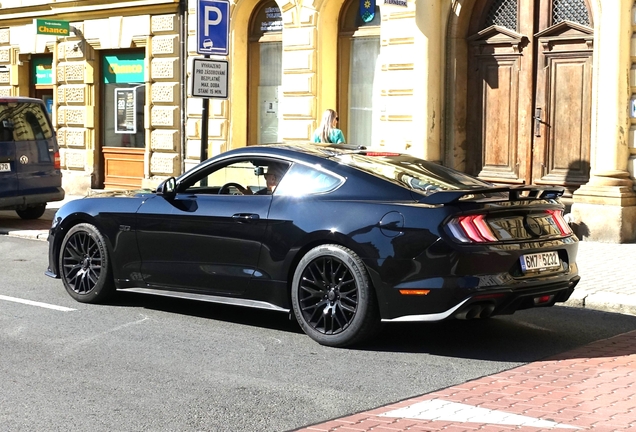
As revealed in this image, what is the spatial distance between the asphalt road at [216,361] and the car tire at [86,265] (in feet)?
0.41

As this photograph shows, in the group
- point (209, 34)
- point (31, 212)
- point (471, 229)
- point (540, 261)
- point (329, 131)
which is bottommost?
point (31, 212)

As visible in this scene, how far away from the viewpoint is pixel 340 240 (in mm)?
7574

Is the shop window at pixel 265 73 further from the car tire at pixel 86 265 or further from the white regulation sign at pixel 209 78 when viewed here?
the car tire at pixel 86 265

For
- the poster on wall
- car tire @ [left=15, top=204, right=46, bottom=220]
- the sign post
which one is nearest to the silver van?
car tire @ [left=15, top=204, right=46, bottom=220]

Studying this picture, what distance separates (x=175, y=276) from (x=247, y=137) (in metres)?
12.3

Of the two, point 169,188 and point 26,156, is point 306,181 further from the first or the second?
point 26,156

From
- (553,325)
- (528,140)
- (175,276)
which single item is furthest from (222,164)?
(528,140)

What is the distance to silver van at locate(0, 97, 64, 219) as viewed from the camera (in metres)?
16.8

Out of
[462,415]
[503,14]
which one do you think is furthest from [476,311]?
[503,14]

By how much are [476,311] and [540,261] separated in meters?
0.67

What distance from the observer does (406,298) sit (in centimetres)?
732

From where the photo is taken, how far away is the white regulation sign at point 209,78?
13062 millimetres

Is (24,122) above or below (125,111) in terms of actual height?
below

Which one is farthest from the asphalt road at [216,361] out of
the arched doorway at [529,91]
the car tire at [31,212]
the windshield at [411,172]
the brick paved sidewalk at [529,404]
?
the car tire at [31,212]
